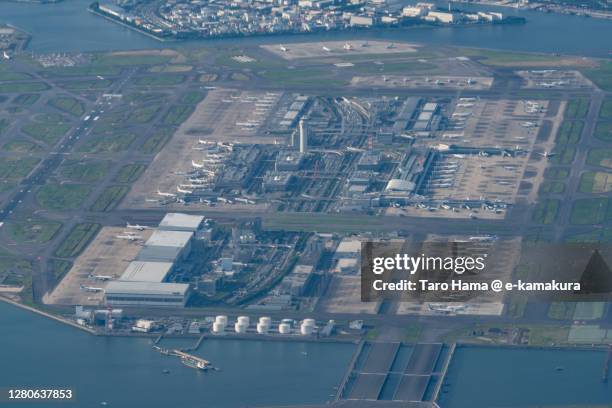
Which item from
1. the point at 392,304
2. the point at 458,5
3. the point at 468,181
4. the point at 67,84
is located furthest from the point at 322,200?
the point at 458,5

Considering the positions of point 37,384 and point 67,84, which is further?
point 67,84

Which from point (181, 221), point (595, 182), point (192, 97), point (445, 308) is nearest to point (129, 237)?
point (181, 221)

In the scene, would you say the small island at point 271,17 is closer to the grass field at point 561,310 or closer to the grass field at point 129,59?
the grass field at point 129,59

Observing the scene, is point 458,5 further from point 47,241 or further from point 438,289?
point 438,289

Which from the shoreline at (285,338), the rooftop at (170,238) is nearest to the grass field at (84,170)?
the rooftop at (170,238)

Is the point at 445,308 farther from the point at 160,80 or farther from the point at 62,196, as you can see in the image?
the point at 160,80

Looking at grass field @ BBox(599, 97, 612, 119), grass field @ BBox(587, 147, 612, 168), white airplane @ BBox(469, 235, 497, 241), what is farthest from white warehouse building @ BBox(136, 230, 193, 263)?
grass field @ BBox(599, 97, 612, 119)
